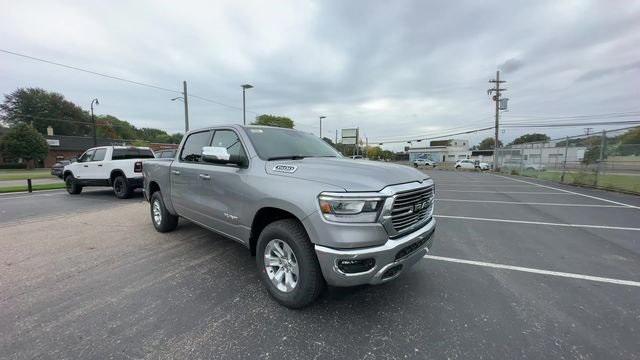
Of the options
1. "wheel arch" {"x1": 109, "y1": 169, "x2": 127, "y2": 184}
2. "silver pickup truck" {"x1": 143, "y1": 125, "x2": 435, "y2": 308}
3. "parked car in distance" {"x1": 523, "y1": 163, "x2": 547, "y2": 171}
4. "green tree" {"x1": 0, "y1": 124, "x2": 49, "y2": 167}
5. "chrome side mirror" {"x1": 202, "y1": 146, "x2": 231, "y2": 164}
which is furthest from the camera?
"green tree" {"x1": 0, "y1": 124, "x2": 49, "y2": 167}

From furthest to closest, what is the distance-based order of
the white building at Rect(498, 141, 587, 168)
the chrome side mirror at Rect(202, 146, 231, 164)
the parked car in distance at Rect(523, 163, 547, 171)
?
the parked car in distance at Rect(523, 163, 547, 171) < the white building at Rect(498, 141, 587, 168) < the chrome side mirror at Rect(202, 146, 231, 164)

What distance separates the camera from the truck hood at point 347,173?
8.81 feet

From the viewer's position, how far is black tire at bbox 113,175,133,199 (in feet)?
33.0

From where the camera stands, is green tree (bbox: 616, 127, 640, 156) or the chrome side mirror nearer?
the chrome side mirror

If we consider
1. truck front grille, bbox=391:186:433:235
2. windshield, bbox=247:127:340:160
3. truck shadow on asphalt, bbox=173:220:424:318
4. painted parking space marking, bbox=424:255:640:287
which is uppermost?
windshield, bbox=247:127:340:160

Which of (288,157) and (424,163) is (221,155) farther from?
(424,163)

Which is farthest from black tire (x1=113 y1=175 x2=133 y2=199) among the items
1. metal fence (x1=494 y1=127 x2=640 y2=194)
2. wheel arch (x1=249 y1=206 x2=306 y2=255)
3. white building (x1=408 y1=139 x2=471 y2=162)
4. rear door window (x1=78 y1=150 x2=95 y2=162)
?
white building (x1=408 y1=139 x2=471 y2=162)

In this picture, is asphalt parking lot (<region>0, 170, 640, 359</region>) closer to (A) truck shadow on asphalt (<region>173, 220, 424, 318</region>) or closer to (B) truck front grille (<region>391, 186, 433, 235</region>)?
(A) truck shadow on asphalt (<region>173, 220, 424, 318</region>)

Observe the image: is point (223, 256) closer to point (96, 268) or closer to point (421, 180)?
point (96, 268)

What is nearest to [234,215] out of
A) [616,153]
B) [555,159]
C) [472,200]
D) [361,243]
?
[361,243]

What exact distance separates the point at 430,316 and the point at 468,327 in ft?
1.08

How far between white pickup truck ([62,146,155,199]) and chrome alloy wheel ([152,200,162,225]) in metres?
4.95

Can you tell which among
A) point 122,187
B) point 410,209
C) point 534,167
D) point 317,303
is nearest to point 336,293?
point 317,303

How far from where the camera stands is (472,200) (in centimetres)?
1016
